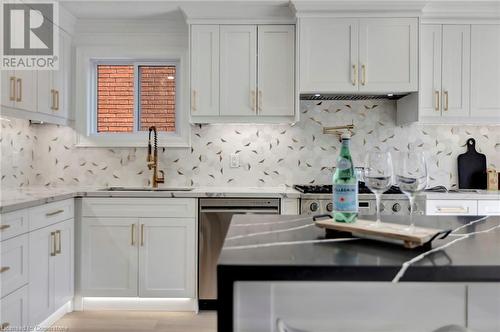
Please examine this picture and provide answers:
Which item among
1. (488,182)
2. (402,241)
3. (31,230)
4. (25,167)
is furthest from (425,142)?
(25,167)

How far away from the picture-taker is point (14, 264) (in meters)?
2.14

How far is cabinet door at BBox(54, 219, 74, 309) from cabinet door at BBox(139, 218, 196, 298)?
0.51 metres

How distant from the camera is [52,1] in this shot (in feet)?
9.84

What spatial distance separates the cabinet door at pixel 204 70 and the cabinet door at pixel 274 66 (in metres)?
0.37

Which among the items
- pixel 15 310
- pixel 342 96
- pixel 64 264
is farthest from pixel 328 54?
pixel 15 310

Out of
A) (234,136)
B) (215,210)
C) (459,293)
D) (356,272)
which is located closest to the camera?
(356,272)

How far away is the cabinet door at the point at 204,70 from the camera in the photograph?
3119 millimetres

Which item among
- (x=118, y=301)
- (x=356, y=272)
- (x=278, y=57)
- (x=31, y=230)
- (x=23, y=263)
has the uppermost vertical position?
(x=278, y=57)

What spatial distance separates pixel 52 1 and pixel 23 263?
2053 mm

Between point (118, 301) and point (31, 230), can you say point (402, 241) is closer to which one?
point (31, 230)

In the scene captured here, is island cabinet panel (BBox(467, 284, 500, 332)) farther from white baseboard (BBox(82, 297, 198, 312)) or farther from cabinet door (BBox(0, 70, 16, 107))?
cabinet door (BBox(0, 70, 16, 107))

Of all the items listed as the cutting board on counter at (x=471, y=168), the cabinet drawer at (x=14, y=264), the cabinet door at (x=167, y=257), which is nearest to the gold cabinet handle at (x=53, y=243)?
the cabinet drawer at (x=14, y=264)

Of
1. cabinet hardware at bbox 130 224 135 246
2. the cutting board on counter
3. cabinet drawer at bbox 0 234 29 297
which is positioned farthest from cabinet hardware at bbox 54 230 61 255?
the cutting board on counter

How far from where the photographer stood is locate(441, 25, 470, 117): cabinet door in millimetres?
3137
